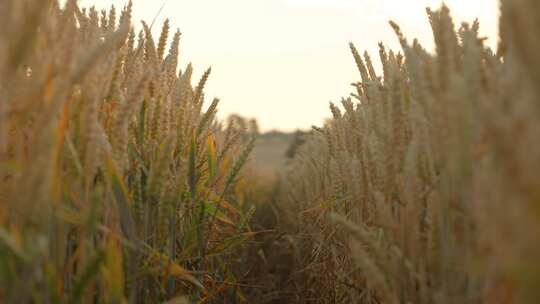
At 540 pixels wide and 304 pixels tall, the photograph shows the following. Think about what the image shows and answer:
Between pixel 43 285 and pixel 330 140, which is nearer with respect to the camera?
pixel 43 285

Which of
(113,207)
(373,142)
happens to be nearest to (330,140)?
(373,142)

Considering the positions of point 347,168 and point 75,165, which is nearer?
point 75,165

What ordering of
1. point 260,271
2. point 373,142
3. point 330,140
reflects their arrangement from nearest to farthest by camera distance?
point 373,142 → point 330,140 → point 260,271

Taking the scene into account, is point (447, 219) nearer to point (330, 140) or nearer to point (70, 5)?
point (70, 5)

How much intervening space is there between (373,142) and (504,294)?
19.9 inches

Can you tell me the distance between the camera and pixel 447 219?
100 cm

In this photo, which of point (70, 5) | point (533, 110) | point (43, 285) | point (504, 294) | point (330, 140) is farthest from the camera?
point (330, 140)

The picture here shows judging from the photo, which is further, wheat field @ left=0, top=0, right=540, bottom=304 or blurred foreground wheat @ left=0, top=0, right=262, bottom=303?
blurred foreground wheat @ left=0, top=0, right=262, bottom=303

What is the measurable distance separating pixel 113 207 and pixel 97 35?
48cm

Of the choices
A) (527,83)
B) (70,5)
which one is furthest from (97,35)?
(527,83)

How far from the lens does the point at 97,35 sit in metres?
1.40

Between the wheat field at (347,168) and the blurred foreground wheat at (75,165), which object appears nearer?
the wheat field at (347,168)

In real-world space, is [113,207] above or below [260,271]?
above

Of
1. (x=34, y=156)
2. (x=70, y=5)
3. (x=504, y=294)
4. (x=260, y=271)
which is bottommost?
(x=260, y=271)
